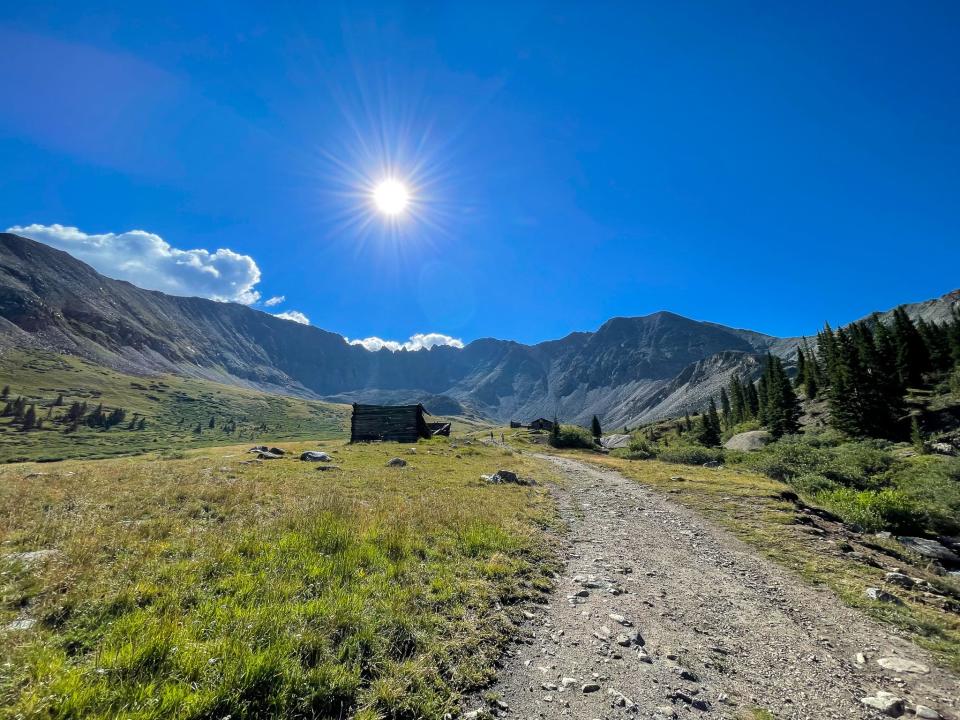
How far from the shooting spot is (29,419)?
157 m

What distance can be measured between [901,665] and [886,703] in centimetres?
155

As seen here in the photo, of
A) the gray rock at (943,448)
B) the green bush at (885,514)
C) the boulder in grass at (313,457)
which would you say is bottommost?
the boulder in grass at (313,457)

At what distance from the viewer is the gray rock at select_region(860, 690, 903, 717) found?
5.45 meters

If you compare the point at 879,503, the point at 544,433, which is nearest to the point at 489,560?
the point at 879,503

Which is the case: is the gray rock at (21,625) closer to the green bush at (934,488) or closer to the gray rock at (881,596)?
the gray rock at (881,596)

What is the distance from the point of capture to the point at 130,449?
136 m

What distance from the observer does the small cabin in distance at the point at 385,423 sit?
2360 inches

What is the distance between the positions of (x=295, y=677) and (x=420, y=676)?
5.42 feet

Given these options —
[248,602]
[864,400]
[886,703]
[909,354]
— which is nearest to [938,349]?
[909,354]

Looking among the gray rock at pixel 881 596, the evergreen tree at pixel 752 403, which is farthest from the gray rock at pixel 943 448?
the evergreen tree at pixel 752 403

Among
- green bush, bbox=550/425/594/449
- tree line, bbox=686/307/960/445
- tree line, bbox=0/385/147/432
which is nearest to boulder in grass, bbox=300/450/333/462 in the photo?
green bush, bbox=550/425/594/449

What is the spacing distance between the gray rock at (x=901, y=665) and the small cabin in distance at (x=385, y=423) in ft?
183

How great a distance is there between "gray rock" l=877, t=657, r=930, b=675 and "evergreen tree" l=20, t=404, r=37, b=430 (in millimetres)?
235355

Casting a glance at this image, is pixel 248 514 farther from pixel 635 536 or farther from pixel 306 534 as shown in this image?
pixel 635 536
